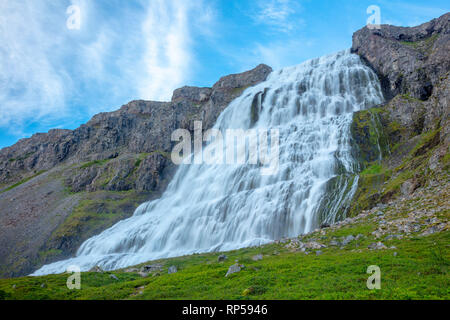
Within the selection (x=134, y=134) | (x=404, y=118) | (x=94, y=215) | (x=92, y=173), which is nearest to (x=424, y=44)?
(x=404, y=118)

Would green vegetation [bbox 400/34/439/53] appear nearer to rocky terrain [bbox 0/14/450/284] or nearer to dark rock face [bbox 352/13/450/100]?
dark rock face [bbox 352/13/450/100]

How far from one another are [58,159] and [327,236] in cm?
10628

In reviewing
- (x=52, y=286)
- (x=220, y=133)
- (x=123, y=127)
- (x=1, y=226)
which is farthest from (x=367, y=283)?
(x=123, y=127)

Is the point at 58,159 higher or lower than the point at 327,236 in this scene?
higher

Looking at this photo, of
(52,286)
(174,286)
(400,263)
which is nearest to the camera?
(400,263)

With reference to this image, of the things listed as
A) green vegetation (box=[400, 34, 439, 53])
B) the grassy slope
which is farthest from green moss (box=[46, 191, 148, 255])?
green vegetation (box=[400, 34, 439, 53])

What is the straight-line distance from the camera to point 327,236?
1936 centimetres

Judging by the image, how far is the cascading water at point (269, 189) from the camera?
2955 centimetres

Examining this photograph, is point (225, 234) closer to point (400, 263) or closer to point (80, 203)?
point (400, 263)

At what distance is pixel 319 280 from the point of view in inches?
436

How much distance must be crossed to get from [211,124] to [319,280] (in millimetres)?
68149

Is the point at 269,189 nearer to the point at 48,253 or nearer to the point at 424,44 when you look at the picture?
the point at 48,253
